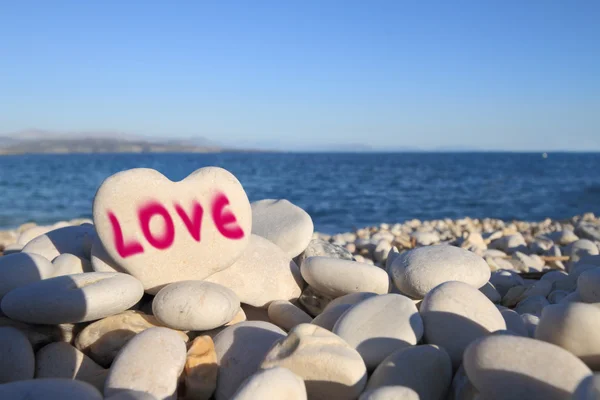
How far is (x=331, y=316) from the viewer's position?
231cm

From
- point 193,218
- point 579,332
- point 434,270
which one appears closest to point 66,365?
point 193,218

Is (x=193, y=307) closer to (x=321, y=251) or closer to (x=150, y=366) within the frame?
(x=150, y=366)

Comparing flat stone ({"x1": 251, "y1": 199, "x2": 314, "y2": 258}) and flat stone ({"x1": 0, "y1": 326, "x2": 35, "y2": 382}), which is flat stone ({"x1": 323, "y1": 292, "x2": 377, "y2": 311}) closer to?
flat stone ({"x1": 251, "y1": 199, "x2": 314, "y2": 258})

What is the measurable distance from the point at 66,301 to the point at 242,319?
2.59ft

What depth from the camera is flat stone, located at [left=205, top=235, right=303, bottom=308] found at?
8.67 feet

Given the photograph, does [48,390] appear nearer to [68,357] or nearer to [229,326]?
[68,357]

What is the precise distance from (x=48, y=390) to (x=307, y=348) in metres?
0.80

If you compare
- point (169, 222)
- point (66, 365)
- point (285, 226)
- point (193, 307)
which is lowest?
point (66, 365)

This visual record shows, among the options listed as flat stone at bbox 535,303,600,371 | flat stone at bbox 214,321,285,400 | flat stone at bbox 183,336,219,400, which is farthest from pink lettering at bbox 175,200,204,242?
flat stone at bbox 535,303,600,371

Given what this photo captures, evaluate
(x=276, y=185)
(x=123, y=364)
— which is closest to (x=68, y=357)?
(x=123, y=364)

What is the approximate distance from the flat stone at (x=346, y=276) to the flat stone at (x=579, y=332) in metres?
0.93

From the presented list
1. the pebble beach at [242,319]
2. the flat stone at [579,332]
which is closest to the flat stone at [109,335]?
the pebble beach at [242,319]

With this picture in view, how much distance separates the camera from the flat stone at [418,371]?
5.70ft

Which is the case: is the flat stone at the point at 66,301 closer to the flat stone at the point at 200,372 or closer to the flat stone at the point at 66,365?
the flat stone at the point at 66,365
